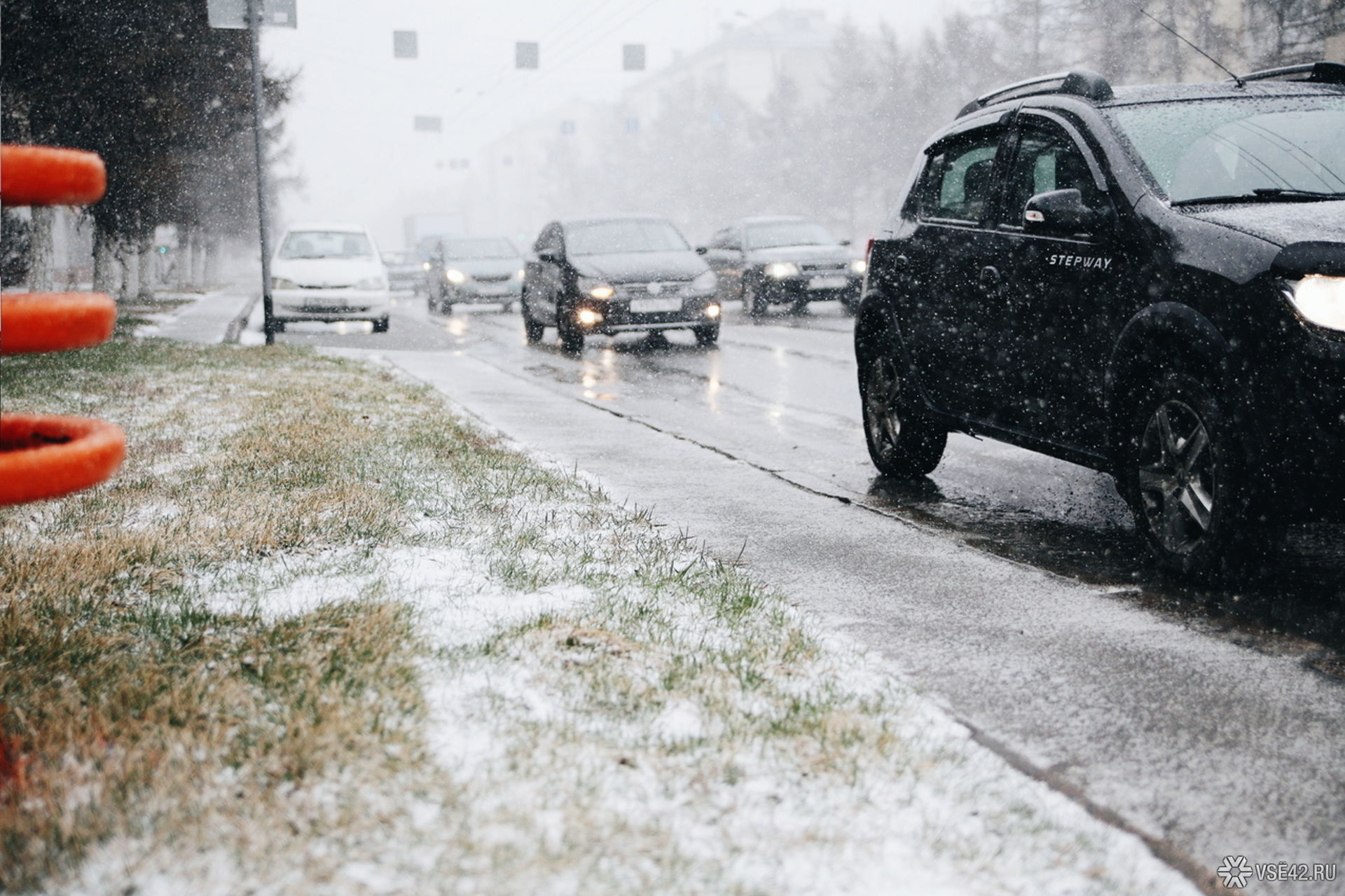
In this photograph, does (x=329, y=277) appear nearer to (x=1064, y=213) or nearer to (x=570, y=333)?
(x=570, y=333)

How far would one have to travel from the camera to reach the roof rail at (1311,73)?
18.6 ft

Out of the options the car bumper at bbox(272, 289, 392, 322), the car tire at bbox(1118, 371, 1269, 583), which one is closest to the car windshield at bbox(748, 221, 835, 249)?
the car bumper at bbox(272, 289, 392, 322)

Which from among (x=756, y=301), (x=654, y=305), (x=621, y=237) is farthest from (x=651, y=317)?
(x=756, y=301)

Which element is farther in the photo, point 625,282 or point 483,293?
point 483,293

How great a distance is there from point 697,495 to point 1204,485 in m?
2.61

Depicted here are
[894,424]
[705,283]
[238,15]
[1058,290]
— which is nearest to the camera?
[1058,290]

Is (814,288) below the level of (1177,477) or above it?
above

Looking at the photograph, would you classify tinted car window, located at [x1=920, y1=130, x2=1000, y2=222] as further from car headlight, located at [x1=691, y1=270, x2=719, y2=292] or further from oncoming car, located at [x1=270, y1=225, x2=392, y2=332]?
oncoming car, located at [x1=270, y1=225, x2=392, y2=332]

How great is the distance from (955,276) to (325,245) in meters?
15.8

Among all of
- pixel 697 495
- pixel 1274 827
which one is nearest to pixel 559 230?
pixel 697 495

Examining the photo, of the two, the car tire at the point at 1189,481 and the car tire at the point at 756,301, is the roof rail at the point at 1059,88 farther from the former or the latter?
the car tire at the point at 756,301

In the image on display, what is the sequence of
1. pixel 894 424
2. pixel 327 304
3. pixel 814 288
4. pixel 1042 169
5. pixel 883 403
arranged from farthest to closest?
pixel 814 288 → pixel 327 304 → pixel 883 403 → pixel 894 424 → pixel 1042 169

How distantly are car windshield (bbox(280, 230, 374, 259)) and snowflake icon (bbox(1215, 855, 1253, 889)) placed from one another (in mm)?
18662

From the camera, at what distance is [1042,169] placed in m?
5.48
